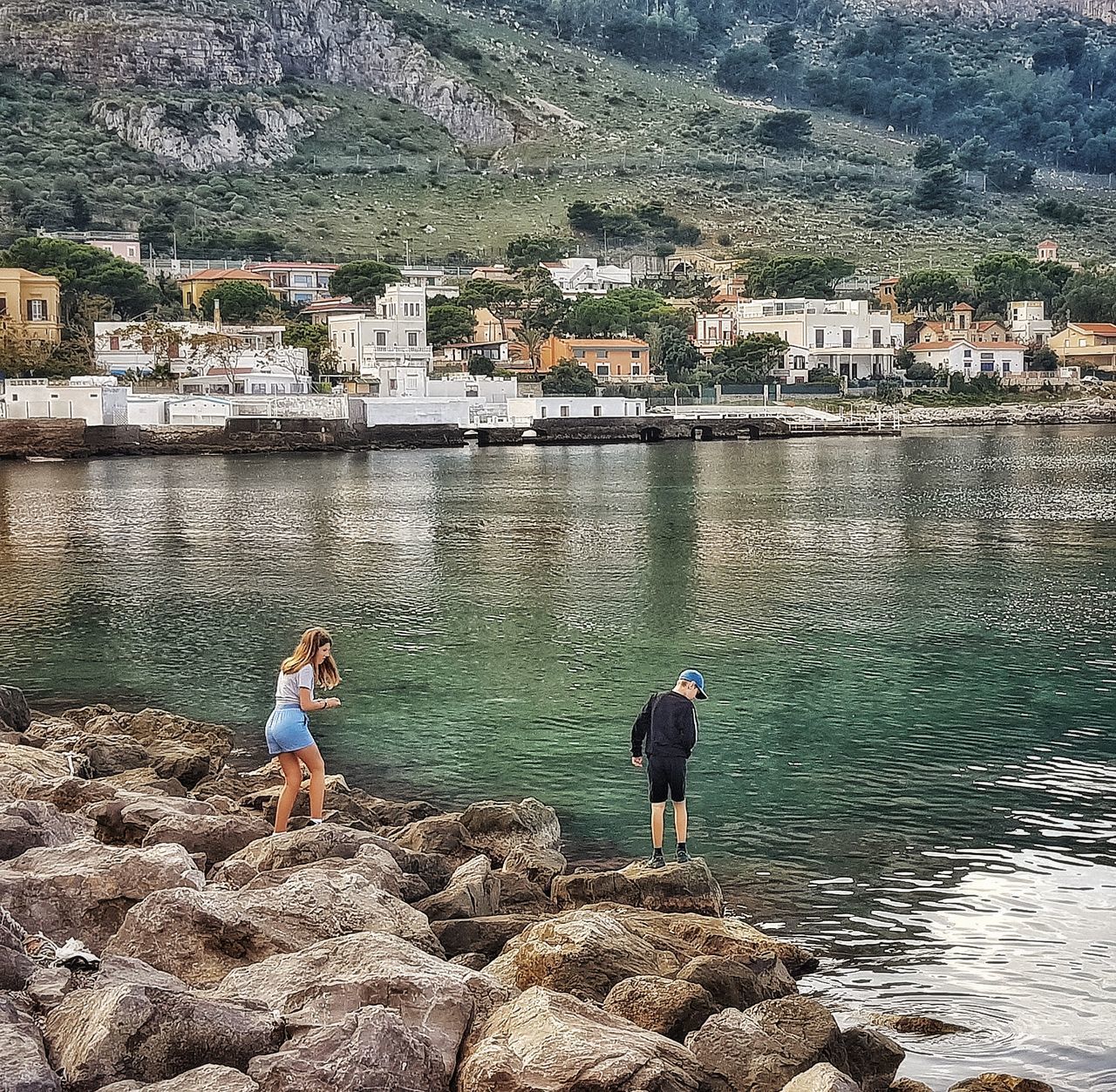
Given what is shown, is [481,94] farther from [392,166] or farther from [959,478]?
[959,478]

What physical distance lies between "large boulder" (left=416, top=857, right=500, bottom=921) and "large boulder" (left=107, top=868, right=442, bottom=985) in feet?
1.70

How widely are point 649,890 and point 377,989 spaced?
3568 mm

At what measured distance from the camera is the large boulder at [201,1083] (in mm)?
5742

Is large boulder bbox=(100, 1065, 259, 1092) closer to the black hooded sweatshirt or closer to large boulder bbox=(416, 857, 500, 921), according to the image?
large boulder bbox=(416, 857, 500, 921)

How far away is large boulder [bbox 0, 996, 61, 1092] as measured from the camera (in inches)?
222

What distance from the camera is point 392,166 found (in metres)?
165

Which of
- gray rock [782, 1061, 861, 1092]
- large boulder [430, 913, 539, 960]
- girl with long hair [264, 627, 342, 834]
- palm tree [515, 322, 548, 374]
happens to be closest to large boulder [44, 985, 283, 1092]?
gray rock [782, 1061, 861, 1092]

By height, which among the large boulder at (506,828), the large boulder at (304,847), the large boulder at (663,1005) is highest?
the large boulder at (304,847)

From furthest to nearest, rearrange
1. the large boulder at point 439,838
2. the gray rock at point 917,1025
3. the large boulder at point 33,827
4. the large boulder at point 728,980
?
the large boulder at point 439,838, the large boulder at point 33,827, the gray rock at point 917,1025, the large boulder at point 728,980

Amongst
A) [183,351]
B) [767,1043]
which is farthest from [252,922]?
[183,351]

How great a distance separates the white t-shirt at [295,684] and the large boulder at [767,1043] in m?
4.66

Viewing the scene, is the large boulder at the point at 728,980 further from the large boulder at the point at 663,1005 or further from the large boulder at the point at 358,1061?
the large boulder at the point at 358,1061

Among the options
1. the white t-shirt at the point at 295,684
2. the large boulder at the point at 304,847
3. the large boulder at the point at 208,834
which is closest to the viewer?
the large boulder at the point at 304,847

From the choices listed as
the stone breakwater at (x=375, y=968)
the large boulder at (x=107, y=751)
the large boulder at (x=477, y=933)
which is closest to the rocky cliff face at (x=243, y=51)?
the large boulder at (x=107, y=751)
